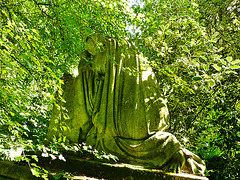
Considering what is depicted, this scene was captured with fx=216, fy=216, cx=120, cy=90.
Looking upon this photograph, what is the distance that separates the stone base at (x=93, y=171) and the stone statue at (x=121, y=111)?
195 mm

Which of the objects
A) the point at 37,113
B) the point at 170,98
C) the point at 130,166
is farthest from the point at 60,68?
the point at 130,166

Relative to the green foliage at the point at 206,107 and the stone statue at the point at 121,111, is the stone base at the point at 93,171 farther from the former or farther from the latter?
the green foliage at the point at 206,107

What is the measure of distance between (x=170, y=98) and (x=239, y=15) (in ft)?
11.7

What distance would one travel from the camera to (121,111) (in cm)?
318

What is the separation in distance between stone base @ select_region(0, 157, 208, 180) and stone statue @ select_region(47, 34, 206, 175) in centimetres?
19

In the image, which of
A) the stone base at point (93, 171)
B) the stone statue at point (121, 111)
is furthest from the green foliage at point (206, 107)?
the stone base at point (93, 171)

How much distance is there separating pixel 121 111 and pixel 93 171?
35.8 inches

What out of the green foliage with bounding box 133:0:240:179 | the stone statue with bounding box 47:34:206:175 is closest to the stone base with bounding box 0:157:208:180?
the stone statue with bounding box 47:34:206:175

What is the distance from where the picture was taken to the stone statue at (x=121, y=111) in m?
2.84

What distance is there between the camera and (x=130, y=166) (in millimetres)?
2725

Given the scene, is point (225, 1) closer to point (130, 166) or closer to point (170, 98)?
point (170, 98)

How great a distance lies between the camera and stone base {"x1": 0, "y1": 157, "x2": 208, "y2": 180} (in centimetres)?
259

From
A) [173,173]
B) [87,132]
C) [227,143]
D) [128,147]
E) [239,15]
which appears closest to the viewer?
[173,173]

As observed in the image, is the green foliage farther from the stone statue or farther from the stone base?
the stone base
